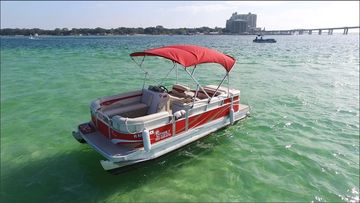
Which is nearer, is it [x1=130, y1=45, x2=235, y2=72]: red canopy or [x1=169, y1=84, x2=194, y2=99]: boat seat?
[x1=130, y1=45, x2=235, y2=72]: red canopy

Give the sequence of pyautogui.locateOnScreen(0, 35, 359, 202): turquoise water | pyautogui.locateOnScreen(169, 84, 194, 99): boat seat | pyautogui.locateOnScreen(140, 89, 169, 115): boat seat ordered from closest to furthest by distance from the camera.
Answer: pyautogui.locateOnScreen(0, 35, 359, 202): turquoise water < pyautogui.locateOnScreen(140, 89, 169, 115): boat seat < pyautogui.locateOnScreen(169, 84, 194, 99): boat seat

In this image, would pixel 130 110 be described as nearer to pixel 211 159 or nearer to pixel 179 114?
pixel 179 114

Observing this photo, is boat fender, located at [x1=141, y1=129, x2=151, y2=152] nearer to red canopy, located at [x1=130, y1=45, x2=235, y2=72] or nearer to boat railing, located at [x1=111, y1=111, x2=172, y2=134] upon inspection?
boat railing, located at [x1=111, y1=111, x2=172, y2=134]

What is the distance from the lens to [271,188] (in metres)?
8.22

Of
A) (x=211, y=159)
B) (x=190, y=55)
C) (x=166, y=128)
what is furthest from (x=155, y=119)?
(x=211, y=159)

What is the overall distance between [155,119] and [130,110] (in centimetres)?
164

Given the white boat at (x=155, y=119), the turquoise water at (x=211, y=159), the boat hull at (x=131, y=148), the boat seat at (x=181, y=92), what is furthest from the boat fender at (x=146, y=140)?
the boat seat at (x=181, y=92)

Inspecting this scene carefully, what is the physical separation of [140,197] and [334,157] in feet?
23.0

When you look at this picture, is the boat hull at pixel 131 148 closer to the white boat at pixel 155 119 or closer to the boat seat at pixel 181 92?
the white boat at pixel 155 119

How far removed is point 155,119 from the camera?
27.3 feet

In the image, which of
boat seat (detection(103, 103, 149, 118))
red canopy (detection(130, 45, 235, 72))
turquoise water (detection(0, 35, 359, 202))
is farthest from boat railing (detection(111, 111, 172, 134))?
red canopy (detection(130, 45, 235, 72))

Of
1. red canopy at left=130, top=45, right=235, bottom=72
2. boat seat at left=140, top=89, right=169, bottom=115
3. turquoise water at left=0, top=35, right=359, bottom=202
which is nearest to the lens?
turquoise water at left=0, top=35, right=359, bottom=202

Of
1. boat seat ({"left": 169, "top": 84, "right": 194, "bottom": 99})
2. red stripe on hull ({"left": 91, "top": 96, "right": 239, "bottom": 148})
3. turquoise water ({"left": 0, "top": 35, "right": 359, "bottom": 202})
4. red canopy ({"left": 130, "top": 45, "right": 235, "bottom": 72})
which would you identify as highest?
red canopy ({"left": 130, "top": 45, "right": 235, "bottom": 72})

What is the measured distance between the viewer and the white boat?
802cm
